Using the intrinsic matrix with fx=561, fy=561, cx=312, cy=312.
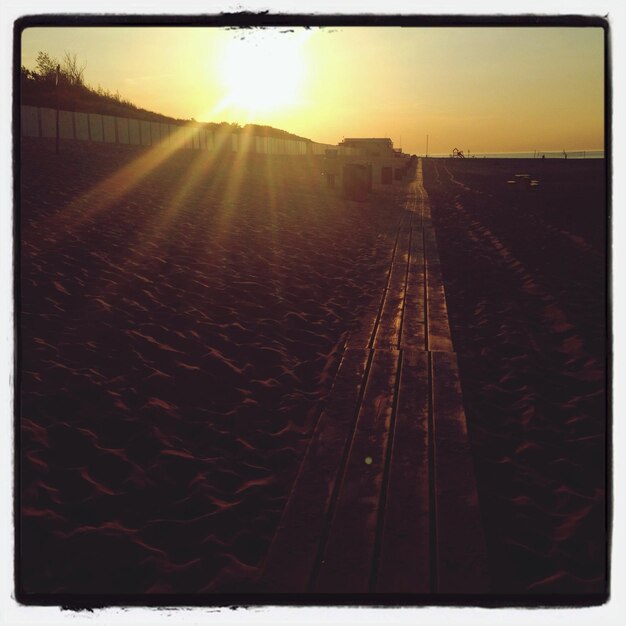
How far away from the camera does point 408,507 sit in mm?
2770

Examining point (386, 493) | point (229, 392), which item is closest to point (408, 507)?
point (386, 493)

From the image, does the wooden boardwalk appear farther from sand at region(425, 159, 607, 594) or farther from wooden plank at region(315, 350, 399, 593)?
sand at region(425, 159, 607, 594)

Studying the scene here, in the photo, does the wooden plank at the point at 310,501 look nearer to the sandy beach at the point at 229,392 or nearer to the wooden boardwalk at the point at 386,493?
the wooden boardwalk at the point at 386,493

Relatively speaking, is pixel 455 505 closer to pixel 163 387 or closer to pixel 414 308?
pixel 163 387

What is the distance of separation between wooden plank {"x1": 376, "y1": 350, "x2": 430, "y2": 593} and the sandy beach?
0.37m

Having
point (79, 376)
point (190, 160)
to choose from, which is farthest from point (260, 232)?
point (190, 160)

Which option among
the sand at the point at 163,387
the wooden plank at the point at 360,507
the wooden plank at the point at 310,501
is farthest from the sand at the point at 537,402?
the sand at the point at 163,387

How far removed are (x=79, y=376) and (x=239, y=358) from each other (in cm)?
135

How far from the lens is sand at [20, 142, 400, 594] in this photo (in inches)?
106

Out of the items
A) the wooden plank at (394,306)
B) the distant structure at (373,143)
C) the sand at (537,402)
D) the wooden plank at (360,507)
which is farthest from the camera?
the distant structure at (373,143)

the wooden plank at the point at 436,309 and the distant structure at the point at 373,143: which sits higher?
the distant structure at the point at 373,143

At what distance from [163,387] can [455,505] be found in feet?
7.98

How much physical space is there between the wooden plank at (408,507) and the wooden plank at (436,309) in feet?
4.45

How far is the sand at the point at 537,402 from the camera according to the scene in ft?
8.80
